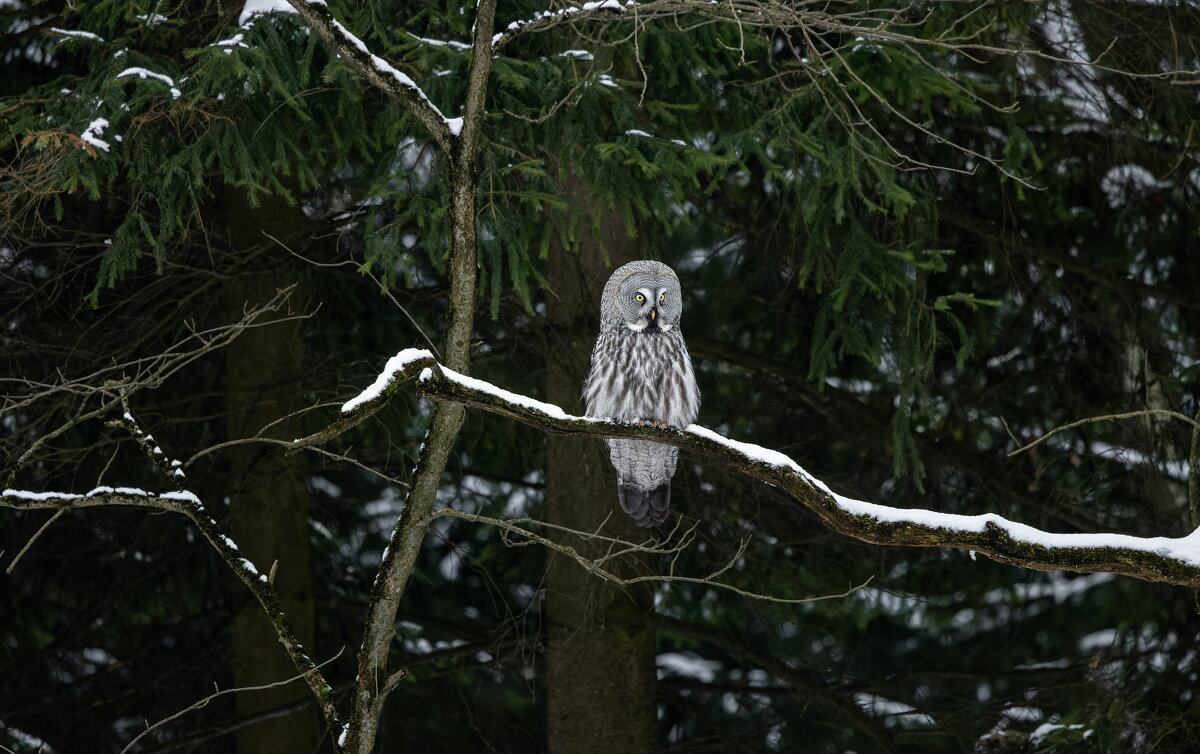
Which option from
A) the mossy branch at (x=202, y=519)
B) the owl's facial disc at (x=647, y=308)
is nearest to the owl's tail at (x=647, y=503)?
the owl's facial disc at (x=647, y=308)

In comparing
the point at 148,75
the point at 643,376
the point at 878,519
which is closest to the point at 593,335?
the point at 643,376

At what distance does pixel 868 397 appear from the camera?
7359 mm

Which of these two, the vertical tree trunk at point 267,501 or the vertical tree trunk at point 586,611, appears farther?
the vertical tree trunk at point 267,501

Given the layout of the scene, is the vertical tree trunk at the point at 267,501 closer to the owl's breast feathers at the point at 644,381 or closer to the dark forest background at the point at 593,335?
the dark forest background at the point at 593,335

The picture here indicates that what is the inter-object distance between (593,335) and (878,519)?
2967mm

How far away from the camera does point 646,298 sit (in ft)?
16.8

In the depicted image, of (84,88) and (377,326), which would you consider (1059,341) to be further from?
(84,88)

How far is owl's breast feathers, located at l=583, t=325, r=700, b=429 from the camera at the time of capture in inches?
197

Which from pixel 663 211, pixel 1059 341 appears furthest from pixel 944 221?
pixel 663 211

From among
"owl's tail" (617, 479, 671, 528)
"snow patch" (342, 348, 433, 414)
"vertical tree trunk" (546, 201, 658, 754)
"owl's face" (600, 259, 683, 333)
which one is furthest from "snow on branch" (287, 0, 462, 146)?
"vertical tree trunk" (546, 201, 658, 754)

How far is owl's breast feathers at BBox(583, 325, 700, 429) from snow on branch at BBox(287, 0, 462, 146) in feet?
4.91

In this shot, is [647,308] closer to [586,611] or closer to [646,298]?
[646,298]

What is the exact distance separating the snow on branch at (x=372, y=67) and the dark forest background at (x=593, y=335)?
0.86m

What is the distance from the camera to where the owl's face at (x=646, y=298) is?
16.8 ft
